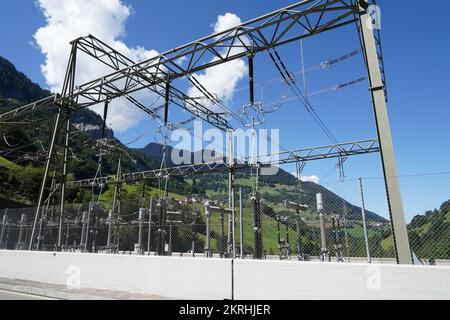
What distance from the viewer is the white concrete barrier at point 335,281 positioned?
4.79 m

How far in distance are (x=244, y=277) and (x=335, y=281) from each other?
1739 millimetres

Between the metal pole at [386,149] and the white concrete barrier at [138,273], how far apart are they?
12.4 feet

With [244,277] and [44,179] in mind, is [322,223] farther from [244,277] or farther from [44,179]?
[44,179]

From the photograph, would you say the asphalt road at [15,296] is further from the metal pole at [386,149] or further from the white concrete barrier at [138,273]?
the metal pole at [386,149]

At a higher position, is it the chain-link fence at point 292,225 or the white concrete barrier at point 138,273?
the chain-link fence at point 292,225

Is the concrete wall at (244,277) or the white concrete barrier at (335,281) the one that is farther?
the concrete wall at (244,277)

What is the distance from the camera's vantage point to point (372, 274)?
5.18 m

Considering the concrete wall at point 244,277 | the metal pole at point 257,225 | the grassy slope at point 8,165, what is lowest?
the concrete wall at point 244,277

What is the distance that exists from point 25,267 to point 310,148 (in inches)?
714

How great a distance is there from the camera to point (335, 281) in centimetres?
546

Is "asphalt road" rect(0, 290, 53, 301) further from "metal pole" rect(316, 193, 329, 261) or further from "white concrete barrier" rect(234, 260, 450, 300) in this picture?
"metal pole" rect(316, 193, 329, 261)

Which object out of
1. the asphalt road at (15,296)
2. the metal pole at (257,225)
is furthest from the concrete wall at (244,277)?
the metal pole at (257,225)
